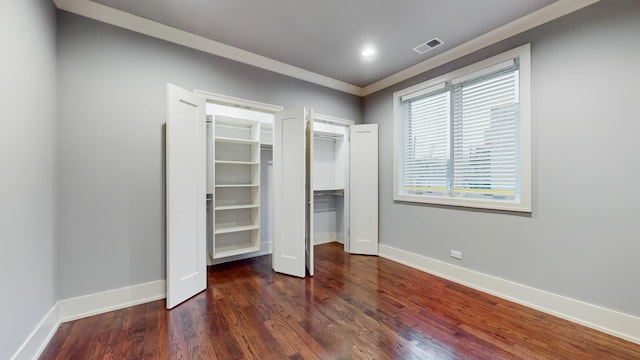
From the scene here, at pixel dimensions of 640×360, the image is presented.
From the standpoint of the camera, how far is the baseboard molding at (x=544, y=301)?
195 centimetres

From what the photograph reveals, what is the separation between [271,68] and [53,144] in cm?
237

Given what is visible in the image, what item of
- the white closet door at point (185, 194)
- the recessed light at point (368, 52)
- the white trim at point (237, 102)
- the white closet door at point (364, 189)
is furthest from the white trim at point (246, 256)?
the recessed light at point (368, 52)

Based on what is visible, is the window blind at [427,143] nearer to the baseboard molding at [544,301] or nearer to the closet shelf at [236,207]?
the baseboard molding at [544,301]

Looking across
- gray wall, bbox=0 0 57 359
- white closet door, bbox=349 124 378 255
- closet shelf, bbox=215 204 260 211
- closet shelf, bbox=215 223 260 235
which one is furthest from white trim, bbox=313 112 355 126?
gray wall, bbox=0 0 57 359

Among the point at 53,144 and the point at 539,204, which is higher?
the point at 53,144

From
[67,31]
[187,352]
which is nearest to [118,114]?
[67,31]

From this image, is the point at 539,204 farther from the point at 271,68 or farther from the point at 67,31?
the point at 67,31

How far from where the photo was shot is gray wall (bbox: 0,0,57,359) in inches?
56.7

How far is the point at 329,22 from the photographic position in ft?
8.27

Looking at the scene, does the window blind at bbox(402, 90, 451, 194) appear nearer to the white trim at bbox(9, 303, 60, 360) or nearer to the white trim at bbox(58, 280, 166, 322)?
the white trim at bbox(58, 280, 166, 322)

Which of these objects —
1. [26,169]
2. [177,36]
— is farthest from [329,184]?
[26,169]

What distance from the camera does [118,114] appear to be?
2389 millimetres

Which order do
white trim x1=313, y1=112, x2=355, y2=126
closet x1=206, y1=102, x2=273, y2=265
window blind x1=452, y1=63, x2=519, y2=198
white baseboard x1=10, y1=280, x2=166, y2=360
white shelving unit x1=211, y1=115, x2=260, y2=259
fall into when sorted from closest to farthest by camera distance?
white baseboard x1=10, y1=280, x2=166, y2=360
window blind x1=452, y1=63, x2=519, y2=198
closet x1=206, y1=102, x2=273, y2=265
white shelving unit x1=211, y1=115, x2=260, y2=259
white trim x1=313, y1=112, x2=355, y2=126

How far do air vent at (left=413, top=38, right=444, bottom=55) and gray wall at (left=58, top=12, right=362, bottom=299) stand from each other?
265 cm
